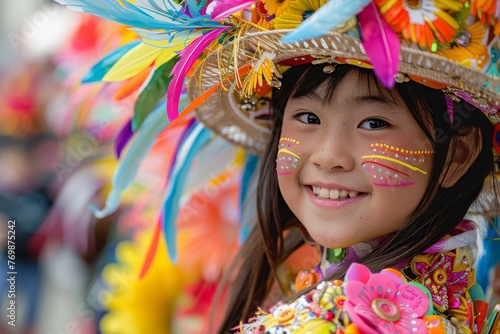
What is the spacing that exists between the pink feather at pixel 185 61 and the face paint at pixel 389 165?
1.23ft

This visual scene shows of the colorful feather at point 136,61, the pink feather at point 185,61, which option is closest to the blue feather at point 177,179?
the colorful feather at point 136,61

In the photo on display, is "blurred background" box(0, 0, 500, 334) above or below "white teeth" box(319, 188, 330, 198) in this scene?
below

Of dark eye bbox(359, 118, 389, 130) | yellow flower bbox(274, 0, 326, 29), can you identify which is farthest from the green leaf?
dark eye bbox(359, 118, 389, 130)

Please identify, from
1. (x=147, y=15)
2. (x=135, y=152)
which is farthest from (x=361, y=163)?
(x=135, y=152)

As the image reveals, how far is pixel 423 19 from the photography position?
124 centimetres

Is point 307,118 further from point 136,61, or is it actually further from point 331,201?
point 136,61

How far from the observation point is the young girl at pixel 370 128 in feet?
4.09

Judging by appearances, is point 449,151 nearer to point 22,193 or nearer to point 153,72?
point 153,72

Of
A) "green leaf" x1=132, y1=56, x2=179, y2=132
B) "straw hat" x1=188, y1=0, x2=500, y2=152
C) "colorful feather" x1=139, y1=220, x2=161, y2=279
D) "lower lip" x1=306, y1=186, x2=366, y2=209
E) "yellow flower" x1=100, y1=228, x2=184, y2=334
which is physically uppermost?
"straw hat" x1=188, y1=0, x2=500, y2=152

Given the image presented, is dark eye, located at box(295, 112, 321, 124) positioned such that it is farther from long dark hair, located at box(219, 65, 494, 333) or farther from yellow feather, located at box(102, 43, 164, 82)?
yellow feather, located at box(102, 43, 164, 82)

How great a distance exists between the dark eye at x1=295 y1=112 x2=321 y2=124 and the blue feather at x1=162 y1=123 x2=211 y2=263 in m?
0.52

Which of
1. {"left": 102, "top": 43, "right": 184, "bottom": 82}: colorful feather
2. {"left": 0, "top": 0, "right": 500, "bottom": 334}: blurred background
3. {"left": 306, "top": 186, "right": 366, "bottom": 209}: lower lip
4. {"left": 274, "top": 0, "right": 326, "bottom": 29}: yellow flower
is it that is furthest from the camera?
{"left": 0, "top": 0, "right": 500, "bottom": 334}: blurred background

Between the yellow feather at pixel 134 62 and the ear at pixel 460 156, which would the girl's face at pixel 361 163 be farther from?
the yellow feather at pixel 134 62

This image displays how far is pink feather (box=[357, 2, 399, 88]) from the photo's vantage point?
1.18 m
